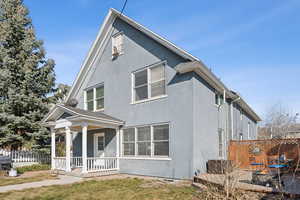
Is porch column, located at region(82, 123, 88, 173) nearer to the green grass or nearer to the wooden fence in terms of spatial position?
the green grass

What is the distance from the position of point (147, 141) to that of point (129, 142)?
1484 millimetres

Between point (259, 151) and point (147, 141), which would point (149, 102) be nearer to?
point (147, 141)

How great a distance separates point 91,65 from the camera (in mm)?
16906

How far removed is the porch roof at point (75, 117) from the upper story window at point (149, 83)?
183cm

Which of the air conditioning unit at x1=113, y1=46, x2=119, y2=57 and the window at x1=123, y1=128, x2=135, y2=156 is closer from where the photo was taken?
the window at x1=123, y1=128, x2=135, y2=156

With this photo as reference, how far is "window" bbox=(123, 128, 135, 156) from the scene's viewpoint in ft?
42.3

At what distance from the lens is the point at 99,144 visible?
595 inches

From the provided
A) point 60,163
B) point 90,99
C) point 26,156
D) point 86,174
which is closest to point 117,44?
point 90,99

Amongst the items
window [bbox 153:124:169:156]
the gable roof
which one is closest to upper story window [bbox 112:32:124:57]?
the gable roof

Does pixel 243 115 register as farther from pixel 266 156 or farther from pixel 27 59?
pixel 27 59

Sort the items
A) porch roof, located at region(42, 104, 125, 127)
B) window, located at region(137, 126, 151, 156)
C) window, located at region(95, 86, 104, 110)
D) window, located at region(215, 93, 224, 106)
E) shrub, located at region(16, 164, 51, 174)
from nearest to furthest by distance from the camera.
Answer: window, located at region(137, 126, 151, 156), porch roof, located at region(42, 104, 125, 127), window, located at region(215, 93, 224, 106), shrub, located at region(16, 164, 51, 174), window, located at region(95, 86, 104, 110)

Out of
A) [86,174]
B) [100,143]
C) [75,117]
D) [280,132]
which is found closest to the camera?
[86,174]

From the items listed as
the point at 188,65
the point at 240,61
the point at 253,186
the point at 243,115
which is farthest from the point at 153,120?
the point at 240,61

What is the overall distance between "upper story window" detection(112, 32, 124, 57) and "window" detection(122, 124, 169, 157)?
475 cm
